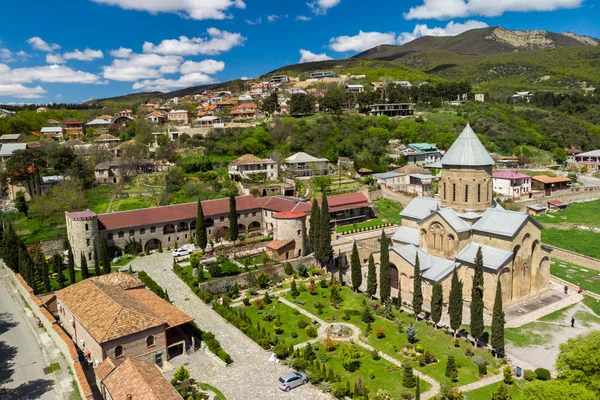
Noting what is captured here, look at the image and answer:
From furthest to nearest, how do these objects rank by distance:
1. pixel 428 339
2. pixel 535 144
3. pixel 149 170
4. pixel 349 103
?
1. pixel 349 103
2. pixel 535 144
3. pixel 149 170
4. pixel 428 339

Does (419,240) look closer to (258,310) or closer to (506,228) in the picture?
(506,228)

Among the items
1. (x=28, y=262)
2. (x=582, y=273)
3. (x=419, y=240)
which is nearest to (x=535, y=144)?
(x=582, y=273)

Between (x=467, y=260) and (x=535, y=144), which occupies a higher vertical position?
(x=535, y=144)

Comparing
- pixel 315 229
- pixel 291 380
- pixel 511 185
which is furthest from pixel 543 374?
pixel 511 185

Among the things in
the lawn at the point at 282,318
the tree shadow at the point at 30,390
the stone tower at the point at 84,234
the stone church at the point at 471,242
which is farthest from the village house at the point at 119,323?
the stone church at the point at 471,242

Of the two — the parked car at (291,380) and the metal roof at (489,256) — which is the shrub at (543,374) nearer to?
the metal roof at (489,256)
